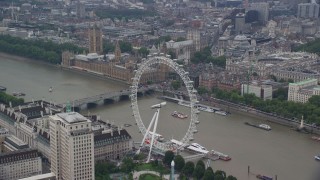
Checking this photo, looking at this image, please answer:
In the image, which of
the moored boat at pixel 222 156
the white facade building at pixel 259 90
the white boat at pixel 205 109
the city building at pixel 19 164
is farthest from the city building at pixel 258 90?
the city building at pixel 19 164

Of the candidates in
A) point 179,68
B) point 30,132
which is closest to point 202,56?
point 179,68

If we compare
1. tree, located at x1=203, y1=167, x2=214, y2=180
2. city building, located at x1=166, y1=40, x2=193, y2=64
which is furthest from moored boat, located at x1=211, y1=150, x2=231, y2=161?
city building, located at x1=166, y1=40, x2=193, y2=64

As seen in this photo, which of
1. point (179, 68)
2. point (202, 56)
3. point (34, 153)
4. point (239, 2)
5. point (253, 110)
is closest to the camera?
point (34, 153)

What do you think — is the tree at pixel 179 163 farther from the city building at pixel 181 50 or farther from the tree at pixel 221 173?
the city building at pixel 181 50

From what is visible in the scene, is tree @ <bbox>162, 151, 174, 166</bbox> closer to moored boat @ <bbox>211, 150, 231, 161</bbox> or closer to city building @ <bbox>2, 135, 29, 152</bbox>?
moored boat @ <bbox>211, 150, 231, 161</bbox>

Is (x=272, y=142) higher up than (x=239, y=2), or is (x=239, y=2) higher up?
(x=239, y=2)

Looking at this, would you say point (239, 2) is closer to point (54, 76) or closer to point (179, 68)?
point (54, 76)
